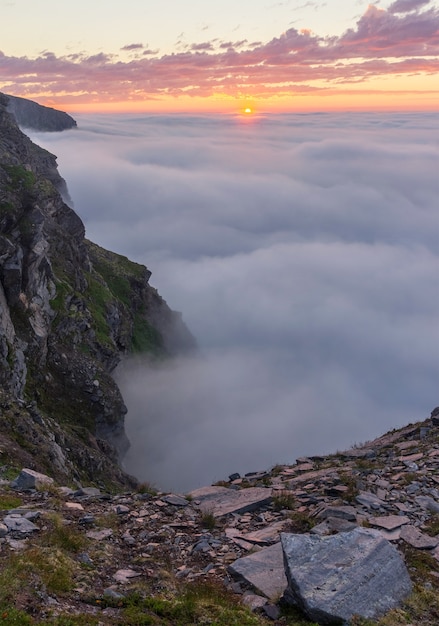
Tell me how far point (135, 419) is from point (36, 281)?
45086 mm

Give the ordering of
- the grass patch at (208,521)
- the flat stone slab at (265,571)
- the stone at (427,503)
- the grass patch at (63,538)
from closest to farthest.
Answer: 1. the flat stone slab at (265,571)
2. the grass patch at (63,538)
3. the grass patch at (208,521)
4. the stone at (427,503)

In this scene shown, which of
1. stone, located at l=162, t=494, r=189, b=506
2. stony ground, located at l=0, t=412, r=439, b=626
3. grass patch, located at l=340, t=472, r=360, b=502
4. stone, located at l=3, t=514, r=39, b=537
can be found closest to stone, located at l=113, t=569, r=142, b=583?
stony ground, located at l=0, t=412, r=439, b=626

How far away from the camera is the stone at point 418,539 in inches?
538

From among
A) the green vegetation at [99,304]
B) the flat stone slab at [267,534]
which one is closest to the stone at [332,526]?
the flat stone slab at [267,534]

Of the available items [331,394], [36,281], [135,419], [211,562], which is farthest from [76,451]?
[331,394]

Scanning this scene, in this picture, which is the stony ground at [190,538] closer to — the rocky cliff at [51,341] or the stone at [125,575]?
the stone at [125,575]

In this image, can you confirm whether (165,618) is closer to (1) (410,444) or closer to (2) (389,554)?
(2) (389,554)

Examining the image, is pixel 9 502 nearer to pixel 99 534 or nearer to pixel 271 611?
Answer: pixel 99 534

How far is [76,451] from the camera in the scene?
36438 millimetres

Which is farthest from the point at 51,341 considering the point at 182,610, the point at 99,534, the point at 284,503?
the point at 182,610

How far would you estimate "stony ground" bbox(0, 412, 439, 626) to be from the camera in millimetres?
10359

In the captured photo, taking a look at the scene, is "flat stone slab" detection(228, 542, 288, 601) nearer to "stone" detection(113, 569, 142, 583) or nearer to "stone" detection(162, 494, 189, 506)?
"stone" detection(113, 569, 142, 583)

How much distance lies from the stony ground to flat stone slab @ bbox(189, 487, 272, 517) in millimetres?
45

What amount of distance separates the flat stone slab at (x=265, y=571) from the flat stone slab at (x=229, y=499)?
3.49m
